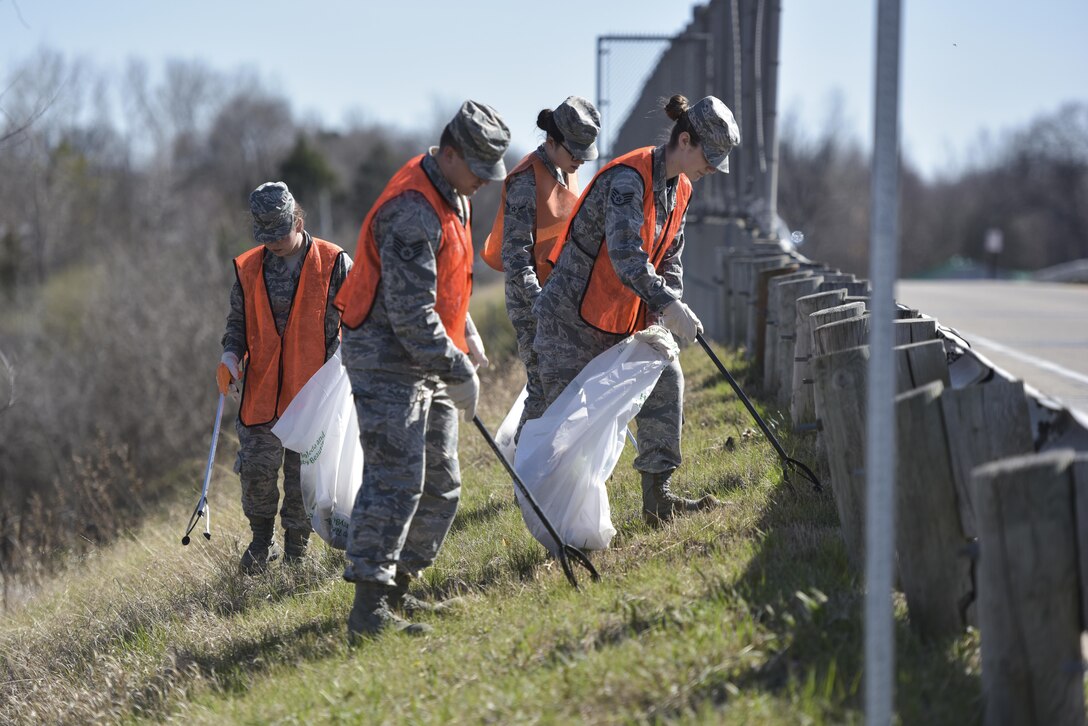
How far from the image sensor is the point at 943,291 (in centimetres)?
2319

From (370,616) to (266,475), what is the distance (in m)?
1.91

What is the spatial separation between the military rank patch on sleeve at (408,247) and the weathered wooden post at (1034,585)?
2.10 meters

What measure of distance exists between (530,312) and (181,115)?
66157 mm

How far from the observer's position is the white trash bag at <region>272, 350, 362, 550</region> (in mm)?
5609

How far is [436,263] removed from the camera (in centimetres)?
450

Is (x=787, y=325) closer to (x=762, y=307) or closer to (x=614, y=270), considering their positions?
(x=762, y=307)

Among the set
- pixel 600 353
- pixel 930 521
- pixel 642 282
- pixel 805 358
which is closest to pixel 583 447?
pixel 600 353

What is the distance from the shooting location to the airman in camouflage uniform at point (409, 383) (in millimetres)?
4395

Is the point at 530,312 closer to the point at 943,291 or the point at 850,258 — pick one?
the point at 943,291

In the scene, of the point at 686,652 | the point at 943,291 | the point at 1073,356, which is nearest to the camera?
the point at 686,652

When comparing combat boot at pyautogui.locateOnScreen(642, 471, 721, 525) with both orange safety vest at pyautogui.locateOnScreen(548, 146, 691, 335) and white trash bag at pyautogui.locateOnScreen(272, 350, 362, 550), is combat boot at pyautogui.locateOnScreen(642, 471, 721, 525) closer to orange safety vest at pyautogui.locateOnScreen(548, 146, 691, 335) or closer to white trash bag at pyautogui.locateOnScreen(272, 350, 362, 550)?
orange safety vest at pyautogui.locateOnScreen(548, 146, 691, 335)

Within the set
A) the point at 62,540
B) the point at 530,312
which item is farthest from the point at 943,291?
the point at 530,312

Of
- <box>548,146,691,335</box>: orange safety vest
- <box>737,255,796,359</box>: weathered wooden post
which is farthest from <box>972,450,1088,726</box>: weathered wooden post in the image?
<box>737,255,796,359</box>: weathered wooden post

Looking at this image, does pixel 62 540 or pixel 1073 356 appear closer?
pixel 1073 356
